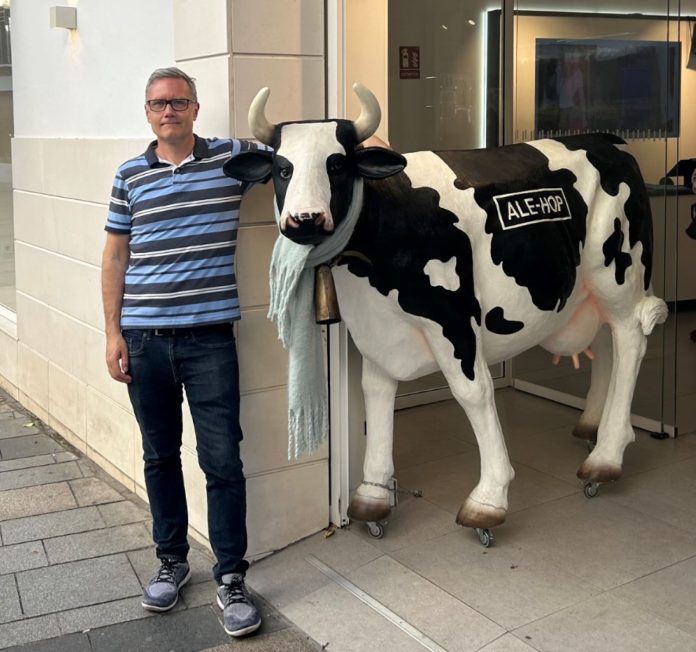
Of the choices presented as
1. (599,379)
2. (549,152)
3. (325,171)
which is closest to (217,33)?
(325,171)

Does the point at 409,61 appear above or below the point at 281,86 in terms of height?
above

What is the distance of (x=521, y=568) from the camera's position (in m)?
3.98

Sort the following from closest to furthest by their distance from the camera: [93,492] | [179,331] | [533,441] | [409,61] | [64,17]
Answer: [179,331], [93,492], [64,17], [533,441], [409,61]

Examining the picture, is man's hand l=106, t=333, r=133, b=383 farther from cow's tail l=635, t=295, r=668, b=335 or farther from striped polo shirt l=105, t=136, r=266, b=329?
cow's tail l=635, t=295, r=668, b=335

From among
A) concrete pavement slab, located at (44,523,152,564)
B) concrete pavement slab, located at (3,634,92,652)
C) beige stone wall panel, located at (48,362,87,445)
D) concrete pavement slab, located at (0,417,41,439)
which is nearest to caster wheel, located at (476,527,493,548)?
concrete pavement slab, located at (44,523,152,564)

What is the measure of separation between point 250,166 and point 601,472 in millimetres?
2200

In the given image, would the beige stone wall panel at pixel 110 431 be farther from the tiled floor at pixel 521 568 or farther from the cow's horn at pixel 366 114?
the cow's horn at pixel 366 114

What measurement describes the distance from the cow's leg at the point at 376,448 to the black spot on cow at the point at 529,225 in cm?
71

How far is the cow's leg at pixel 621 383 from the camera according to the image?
15.1ft

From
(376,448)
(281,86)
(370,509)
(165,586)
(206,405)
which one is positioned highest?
(281,86)

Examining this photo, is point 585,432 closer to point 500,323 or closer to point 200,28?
point 500,323

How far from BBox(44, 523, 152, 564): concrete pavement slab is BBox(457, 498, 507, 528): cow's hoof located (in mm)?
1414

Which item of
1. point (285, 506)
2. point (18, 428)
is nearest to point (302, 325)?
point (285, 506)

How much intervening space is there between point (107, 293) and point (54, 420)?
8.61 ft
